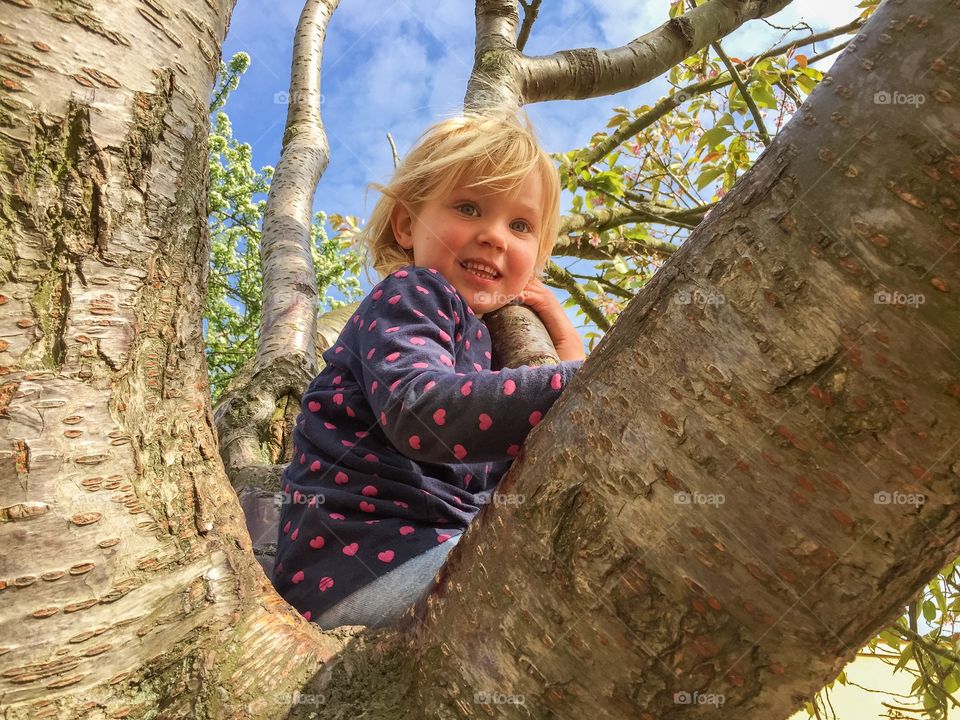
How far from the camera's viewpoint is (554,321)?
235 cm

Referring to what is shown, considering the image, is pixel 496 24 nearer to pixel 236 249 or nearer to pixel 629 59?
pixel 629 59

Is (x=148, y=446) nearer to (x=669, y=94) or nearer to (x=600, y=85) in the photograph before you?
(x=600, y=85)

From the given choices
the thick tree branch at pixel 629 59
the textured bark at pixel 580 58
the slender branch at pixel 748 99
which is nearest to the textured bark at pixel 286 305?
the textured bark at pixel 580 58

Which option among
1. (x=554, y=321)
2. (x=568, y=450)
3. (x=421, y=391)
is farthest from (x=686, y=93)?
(x=568, y=450)

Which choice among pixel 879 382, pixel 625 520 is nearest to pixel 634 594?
pixel 625 520

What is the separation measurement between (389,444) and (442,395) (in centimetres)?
45

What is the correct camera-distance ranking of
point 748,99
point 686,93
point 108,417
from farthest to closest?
point 686,93, point 748,99, point 108,417

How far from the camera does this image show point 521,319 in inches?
81.6

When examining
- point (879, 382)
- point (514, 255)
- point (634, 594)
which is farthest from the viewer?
point (514, 255)

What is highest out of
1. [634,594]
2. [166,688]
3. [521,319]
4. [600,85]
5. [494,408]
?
[600,85]

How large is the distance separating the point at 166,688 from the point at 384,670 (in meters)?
0.30

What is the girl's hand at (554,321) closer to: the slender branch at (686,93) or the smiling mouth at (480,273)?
the smiling mouth at (480,273)

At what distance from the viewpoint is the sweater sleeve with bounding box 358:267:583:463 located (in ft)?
3.86

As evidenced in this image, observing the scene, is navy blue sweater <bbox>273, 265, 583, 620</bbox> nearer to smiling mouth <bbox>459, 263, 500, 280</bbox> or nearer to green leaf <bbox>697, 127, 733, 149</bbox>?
smiling mouth <bbox>459, 263, 500, 280</bbox>
